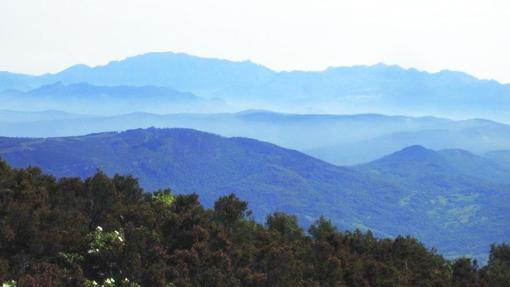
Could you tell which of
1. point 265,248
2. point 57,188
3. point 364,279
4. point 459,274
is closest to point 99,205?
point 57,188

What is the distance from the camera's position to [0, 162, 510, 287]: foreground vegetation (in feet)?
135

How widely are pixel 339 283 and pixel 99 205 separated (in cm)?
2398

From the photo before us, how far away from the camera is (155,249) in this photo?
43938 millimetres

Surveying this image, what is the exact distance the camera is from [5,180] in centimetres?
5744

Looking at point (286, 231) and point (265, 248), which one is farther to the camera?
point (286, 231)

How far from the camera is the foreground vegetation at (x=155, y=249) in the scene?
41.1 meters

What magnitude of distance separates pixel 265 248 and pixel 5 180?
77.5 feet

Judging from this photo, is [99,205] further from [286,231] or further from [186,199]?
[286,231]

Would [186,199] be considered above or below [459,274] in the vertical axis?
above

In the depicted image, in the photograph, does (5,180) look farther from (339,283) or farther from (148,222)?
(339,283)

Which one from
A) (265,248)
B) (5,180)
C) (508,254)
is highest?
(5,180)

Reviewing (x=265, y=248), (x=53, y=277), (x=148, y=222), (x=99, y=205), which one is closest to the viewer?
(x=53, y=277)

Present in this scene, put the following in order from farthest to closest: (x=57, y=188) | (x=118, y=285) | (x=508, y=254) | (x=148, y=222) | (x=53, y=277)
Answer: (x=508, y=254)
(x=57, y=188)
(x=148, y=222)
(x=118, y=285)
(x=53, y=277)

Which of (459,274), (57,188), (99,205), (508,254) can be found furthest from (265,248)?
(508,254)
